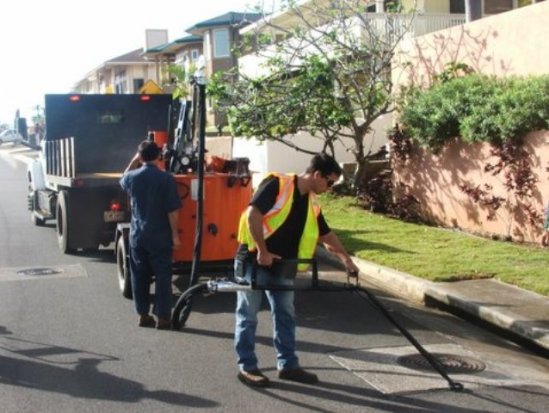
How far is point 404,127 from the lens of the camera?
14320 millimetres

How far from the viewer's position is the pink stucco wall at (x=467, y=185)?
11.2 meters

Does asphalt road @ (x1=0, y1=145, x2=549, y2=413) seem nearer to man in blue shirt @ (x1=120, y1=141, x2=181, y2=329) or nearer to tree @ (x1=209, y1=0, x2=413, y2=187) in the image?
man in blue shirt @ (x1=120, y1=141, x2=181, y2=329)

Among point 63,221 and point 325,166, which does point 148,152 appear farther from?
point 63,221

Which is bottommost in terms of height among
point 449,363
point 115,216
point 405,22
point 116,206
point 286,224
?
point 449,363

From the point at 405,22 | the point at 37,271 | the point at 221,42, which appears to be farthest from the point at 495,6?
the point at 221,42

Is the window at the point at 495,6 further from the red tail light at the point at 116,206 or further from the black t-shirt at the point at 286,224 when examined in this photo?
the black t-shirt at the point at 286,224

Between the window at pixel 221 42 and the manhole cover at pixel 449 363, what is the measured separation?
3943cm

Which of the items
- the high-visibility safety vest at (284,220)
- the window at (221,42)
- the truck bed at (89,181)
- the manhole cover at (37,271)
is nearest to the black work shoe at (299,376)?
the high-visibility safety vest at (284,220)

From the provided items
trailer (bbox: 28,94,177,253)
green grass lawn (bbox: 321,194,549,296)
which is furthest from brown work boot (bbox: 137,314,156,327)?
trailer (bbox: 28,94,177,253)

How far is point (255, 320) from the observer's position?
5723 mm

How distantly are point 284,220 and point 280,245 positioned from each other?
191 mm

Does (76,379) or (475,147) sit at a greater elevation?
(475,147)

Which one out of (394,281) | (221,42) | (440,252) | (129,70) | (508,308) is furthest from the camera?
→ (129,70)

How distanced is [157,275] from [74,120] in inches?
268
